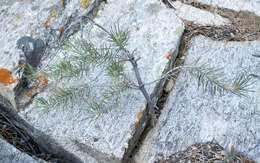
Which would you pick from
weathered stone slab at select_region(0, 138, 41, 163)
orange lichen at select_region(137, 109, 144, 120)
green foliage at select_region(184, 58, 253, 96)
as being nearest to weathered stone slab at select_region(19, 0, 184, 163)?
orange lichen at select_region(137, 109, 144, 120)

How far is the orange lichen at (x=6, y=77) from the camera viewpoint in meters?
1.71

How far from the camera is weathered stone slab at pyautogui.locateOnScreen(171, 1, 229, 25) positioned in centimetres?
218

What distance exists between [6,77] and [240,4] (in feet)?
6.19

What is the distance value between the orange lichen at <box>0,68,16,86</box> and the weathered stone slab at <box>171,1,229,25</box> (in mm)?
1382

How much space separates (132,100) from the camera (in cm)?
171

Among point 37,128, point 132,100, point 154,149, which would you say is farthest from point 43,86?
point 154,149

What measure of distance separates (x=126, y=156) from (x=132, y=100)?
34 centimetres

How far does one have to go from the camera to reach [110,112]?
1673 mm

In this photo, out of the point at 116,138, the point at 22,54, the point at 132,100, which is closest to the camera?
the point at 116,138

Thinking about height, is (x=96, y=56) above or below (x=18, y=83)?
above

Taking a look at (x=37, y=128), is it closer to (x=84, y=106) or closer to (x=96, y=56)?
(x=84, y=106)

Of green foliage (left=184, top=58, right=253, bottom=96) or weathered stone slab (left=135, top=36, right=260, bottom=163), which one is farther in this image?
weathered stone slab (left=135, top=36, right=260, bottom=163)

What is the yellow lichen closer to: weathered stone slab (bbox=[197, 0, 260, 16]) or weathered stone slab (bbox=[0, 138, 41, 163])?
weathered stone slab (bbox=[197, 0, 260, 16])

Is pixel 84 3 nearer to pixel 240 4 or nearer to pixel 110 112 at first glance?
pixel 110 112
